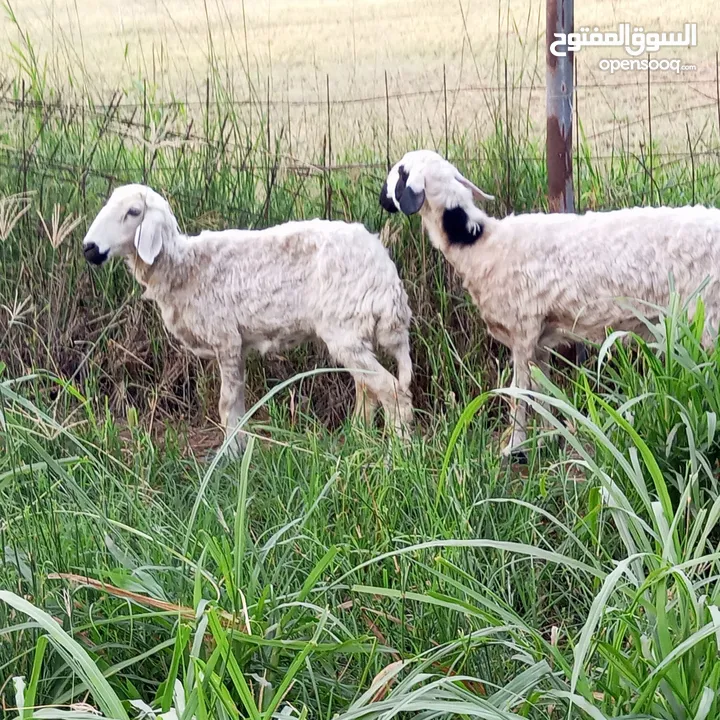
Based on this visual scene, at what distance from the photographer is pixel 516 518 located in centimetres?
276

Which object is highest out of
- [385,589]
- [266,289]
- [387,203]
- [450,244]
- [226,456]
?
[387,203]

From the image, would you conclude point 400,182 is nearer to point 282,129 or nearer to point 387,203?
point 387,203

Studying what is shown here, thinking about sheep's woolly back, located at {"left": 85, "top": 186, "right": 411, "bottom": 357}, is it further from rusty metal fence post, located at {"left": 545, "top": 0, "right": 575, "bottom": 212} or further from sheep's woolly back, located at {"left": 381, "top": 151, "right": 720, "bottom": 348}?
rusty metal fence post, located at {"left": 545, "top": 0, "right": 575, "bottom": 212}

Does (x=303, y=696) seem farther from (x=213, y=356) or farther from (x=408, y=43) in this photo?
(x=408, y=43)

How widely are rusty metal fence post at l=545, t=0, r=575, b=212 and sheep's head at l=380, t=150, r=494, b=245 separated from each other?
0.45 m

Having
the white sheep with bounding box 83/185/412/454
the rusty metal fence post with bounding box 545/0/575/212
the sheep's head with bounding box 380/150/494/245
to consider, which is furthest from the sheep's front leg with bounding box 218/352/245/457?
the rusty metal fence post with bounding box 545/0/575/212

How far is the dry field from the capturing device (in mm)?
4531

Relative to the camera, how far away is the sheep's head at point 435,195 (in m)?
3.69

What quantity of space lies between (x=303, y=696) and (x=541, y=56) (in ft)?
11.0

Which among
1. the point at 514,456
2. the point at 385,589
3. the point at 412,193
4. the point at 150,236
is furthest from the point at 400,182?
the point at 385,589

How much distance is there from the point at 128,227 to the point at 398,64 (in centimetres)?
154

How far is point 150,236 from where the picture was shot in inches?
147

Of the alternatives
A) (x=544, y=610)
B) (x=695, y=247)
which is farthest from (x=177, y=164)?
(x=544, y=610)

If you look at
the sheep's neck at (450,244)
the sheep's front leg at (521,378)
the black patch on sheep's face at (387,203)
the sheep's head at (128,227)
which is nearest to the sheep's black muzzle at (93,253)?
the sheep's head at (128,227)
